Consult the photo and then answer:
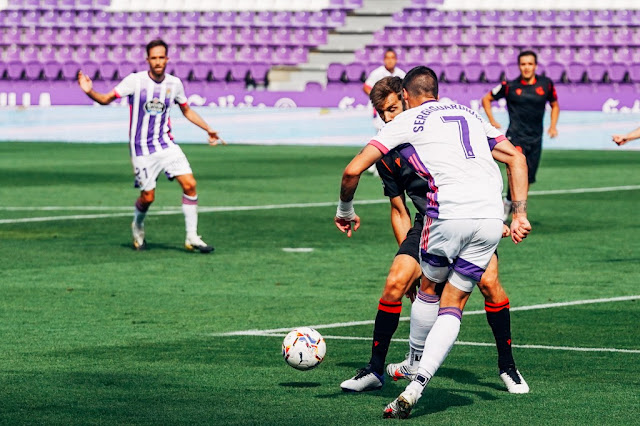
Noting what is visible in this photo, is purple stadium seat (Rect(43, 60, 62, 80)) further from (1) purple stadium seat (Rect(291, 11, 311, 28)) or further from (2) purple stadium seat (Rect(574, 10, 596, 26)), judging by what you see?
(2) purple stadium seat (Rect(574, 10, 596, 26))

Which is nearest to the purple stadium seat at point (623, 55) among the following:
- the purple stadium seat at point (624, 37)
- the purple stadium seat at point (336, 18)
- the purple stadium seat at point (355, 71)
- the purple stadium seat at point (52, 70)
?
the purple stadium seat at point (624, 37)

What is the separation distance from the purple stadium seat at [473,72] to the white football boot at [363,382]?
2943 cm

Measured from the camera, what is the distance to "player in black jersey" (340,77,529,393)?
7.04m

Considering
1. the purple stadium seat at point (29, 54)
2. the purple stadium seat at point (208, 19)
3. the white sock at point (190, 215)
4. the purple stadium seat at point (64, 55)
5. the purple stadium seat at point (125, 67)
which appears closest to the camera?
the white sock at point (190, 215)

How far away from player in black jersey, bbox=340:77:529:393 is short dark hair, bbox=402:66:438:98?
37 centimetres

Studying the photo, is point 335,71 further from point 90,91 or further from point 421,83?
point 421,83

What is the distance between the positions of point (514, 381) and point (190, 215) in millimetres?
6988

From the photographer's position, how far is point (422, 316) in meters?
6.95

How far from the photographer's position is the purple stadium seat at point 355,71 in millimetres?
37188

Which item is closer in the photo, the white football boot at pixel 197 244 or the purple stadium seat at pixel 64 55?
the white football boot at pixel 197 244

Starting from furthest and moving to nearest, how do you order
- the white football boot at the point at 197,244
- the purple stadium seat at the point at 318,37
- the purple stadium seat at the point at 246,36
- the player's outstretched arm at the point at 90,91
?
the purple stadium seat at the point at 246,36, the purple stadium seat at the point at 318,37, the white football boot at the point at 197,244, the player's outstretched arm at the point at 90,91

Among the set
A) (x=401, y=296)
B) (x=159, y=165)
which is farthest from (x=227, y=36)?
(x=401, y=296)

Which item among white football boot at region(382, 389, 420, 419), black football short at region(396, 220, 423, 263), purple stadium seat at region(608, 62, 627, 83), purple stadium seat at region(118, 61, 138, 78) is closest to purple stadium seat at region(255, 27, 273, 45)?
purple stadium seat at region(118, 61, 138, 78)

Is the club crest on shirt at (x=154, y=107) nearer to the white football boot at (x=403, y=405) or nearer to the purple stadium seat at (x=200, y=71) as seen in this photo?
the white football boot at (x=403, y=405)
